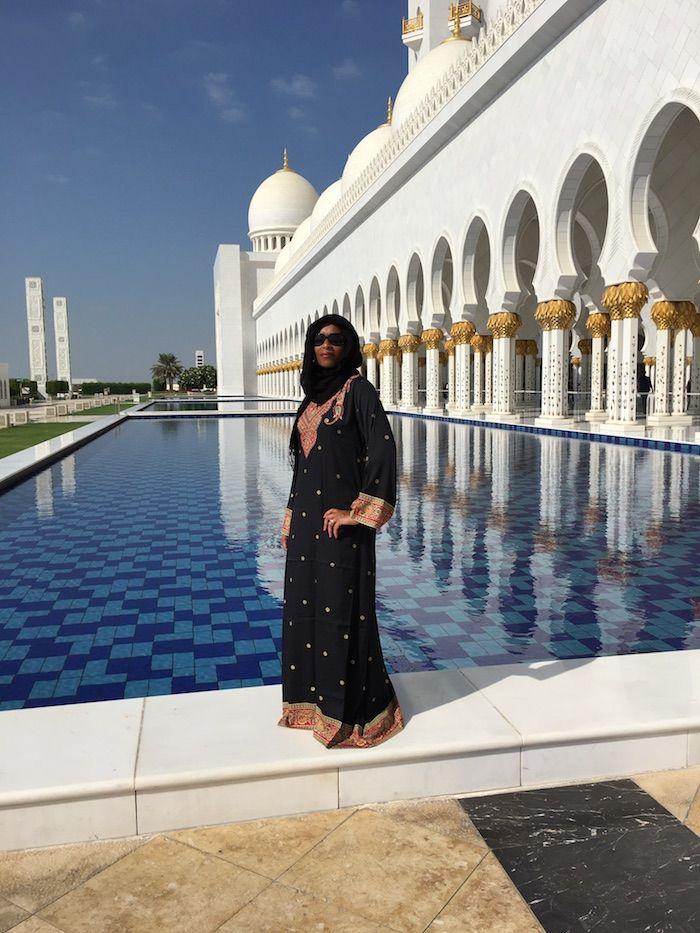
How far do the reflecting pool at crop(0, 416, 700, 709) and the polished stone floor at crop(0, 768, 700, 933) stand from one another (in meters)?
1.02

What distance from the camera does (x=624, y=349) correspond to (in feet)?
35.4

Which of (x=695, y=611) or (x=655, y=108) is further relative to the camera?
(x=655, y=108)

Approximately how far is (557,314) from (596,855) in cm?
1137

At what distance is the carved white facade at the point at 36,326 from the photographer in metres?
57.1

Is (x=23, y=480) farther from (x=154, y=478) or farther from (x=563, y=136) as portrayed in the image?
(x=563, y=136)

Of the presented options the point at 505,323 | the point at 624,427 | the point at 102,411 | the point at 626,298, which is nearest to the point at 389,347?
the point at 505,323

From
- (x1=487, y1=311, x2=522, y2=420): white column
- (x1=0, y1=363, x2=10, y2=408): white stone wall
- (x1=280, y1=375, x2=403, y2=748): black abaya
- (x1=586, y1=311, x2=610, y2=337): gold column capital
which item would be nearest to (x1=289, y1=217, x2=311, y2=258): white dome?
(x1=0, y1=363, x2=10, y2=408): white stone wall

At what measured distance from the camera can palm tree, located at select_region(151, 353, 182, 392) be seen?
71.6m

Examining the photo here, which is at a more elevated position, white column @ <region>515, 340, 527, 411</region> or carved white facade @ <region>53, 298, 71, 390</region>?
carved white facade @ <region>53, 298, 71, 390</region>

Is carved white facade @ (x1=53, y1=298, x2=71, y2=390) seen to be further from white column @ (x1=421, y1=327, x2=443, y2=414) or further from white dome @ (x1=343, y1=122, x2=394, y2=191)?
white column @ (x1=421, y1=327, x2=443, y2=414)

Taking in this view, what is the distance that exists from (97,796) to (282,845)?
421mm

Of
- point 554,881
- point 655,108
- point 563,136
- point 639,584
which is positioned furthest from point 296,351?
point 554,881

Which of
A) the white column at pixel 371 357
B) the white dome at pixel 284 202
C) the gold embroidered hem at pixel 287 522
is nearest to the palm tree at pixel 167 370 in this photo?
the white dome at pixel 284 202

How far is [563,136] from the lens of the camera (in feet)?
37.9
